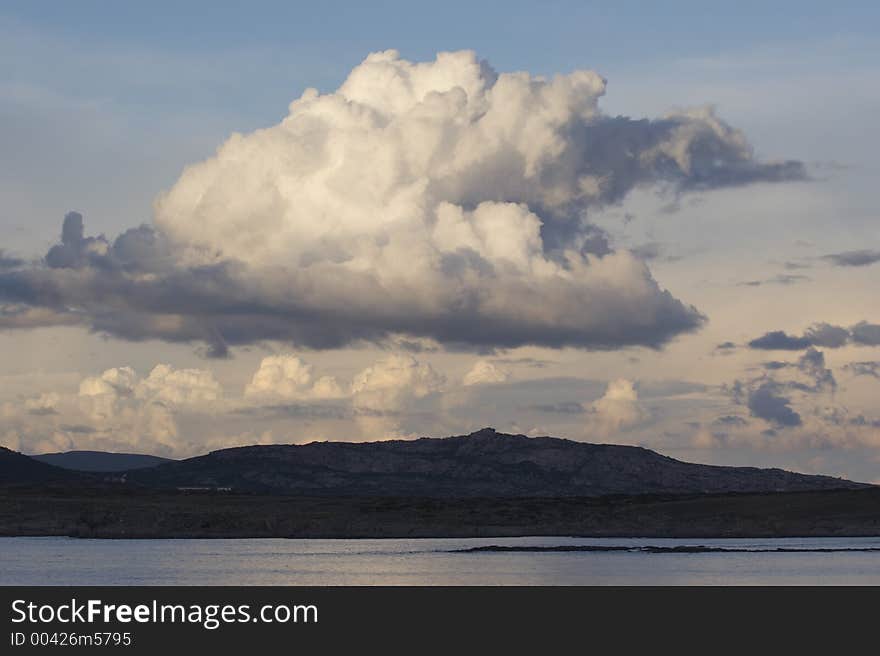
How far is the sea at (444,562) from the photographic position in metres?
105

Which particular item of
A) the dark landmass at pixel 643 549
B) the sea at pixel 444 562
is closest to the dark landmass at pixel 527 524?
the sea at pixel 444 562

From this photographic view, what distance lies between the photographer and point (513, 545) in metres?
157

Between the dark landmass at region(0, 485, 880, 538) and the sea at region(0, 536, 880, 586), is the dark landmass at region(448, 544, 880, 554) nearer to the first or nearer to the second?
the sea at region(0, 536, 880, 586)

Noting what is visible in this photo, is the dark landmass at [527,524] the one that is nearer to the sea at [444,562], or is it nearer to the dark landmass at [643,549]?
the sea at [444,562]

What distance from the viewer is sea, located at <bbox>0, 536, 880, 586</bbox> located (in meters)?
105

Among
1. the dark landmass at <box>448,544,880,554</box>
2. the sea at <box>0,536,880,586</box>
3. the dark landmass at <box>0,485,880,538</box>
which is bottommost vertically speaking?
the sea at <box>0,536,880,586</box>

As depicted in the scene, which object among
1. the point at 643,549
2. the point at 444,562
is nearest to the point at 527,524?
the point at 643,549

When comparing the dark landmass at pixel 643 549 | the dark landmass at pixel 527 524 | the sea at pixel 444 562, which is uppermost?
the dark landmass at pixel 527 524

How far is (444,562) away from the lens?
12612 cm

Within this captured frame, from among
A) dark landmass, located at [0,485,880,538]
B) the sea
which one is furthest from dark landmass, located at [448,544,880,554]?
dark landmass, located at [0,485,880,538]

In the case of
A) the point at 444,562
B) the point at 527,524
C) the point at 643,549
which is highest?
the point at 527,524

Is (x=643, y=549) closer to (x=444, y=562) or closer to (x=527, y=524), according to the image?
(x=444, y=562)
